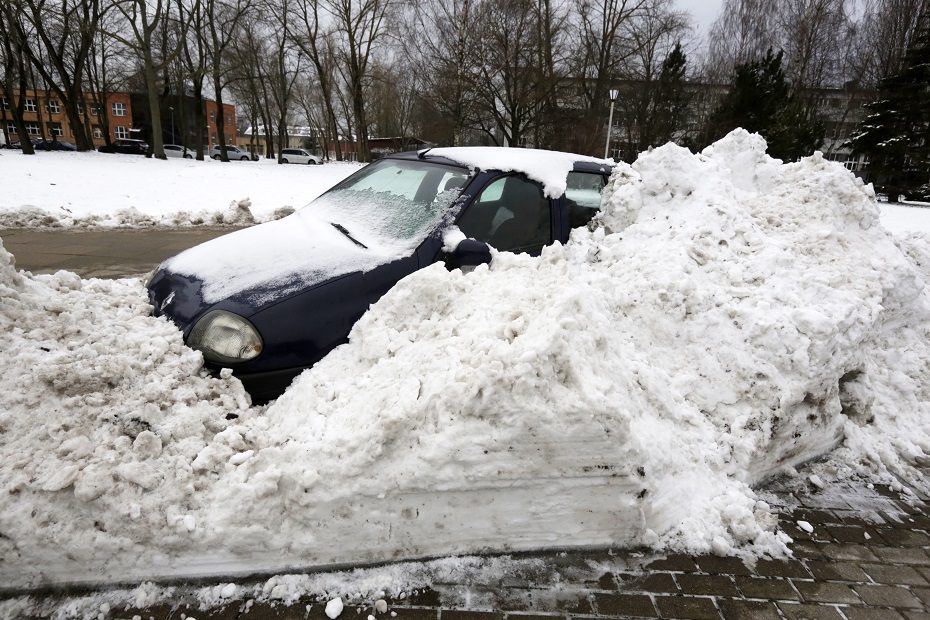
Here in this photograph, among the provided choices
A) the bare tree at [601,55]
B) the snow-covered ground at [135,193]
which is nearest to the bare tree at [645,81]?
the bare tree at [601,55]

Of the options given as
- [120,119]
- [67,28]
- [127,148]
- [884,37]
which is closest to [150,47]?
[67,28]

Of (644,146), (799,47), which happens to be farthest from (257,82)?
(799,47)

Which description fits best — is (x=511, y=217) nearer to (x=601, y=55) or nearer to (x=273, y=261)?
(x=273, y=261)

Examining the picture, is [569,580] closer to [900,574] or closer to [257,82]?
[900,574]

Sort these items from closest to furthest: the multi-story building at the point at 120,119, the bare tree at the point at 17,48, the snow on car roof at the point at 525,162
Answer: the snow on car roof at the point at 525,162 < the bare tree at the point at 17,48 < the multi-story building at the point at 120,119

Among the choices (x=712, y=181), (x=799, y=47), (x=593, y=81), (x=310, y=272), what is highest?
(x=799, y=47)

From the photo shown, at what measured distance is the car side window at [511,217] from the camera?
366 centimetres

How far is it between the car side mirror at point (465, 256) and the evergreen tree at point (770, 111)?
25449mm

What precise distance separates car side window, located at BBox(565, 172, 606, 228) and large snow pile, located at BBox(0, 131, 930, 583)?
0.64 m

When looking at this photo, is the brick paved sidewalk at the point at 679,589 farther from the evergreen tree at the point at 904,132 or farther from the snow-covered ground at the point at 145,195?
the evergreen tree at the point at 904,132

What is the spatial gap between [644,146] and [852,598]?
1129 inches

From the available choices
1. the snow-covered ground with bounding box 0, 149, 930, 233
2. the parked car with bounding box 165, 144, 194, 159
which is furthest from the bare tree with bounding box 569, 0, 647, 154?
the parked car with bounding box 165, 144, 194, 159

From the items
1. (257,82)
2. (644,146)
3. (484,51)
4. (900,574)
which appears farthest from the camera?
(257,82)

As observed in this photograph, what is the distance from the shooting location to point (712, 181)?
4.20 meters
